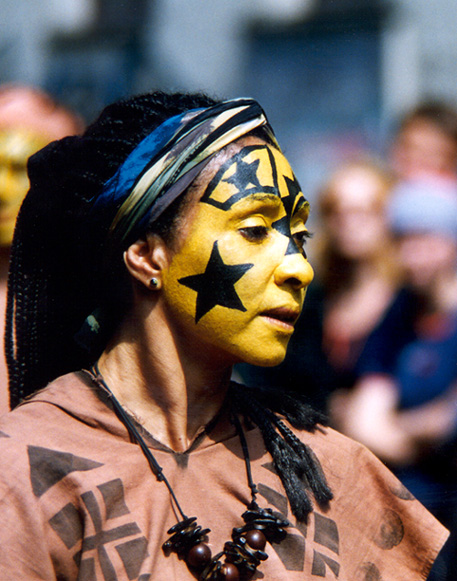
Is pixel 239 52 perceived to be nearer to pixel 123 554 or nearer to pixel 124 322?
pixel 124 322

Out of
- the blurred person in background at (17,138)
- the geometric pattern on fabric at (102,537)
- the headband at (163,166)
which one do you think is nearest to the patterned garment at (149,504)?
the geometric pattern on fabric at (102,537)

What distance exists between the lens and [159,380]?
202cm

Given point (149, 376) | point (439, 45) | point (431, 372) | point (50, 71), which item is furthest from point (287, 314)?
point (50, 71)

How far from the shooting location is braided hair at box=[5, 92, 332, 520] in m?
2.07

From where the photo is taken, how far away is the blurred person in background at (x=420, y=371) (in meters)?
2.75

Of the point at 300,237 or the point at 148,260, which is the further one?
the point at 300,237

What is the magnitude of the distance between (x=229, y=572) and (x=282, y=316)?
64cm

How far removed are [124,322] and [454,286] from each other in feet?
4.73

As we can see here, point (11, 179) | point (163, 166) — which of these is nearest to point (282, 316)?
point (163, 166)

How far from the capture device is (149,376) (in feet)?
6.65

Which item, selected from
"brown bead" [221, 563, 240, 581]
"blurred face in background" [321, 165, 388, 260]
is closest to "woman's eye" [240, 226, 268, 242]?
"brown bead" [221, 563, 240, 581]

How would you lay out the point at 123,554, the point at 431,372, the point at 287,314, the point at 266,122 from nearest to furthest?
the point at 123,554 < the point at 287,314 < the point at 266,122 < the point at 431,372

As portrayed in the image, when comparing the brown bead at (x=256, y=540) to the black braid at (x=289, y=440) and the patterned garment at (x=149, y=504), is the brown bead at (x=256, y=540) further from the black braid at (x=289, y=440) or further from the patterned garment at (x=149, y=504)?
the black braid at (x=289, y=440)

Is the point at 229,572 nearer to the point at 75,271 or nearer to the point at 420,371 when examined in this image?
the point at 75,271
